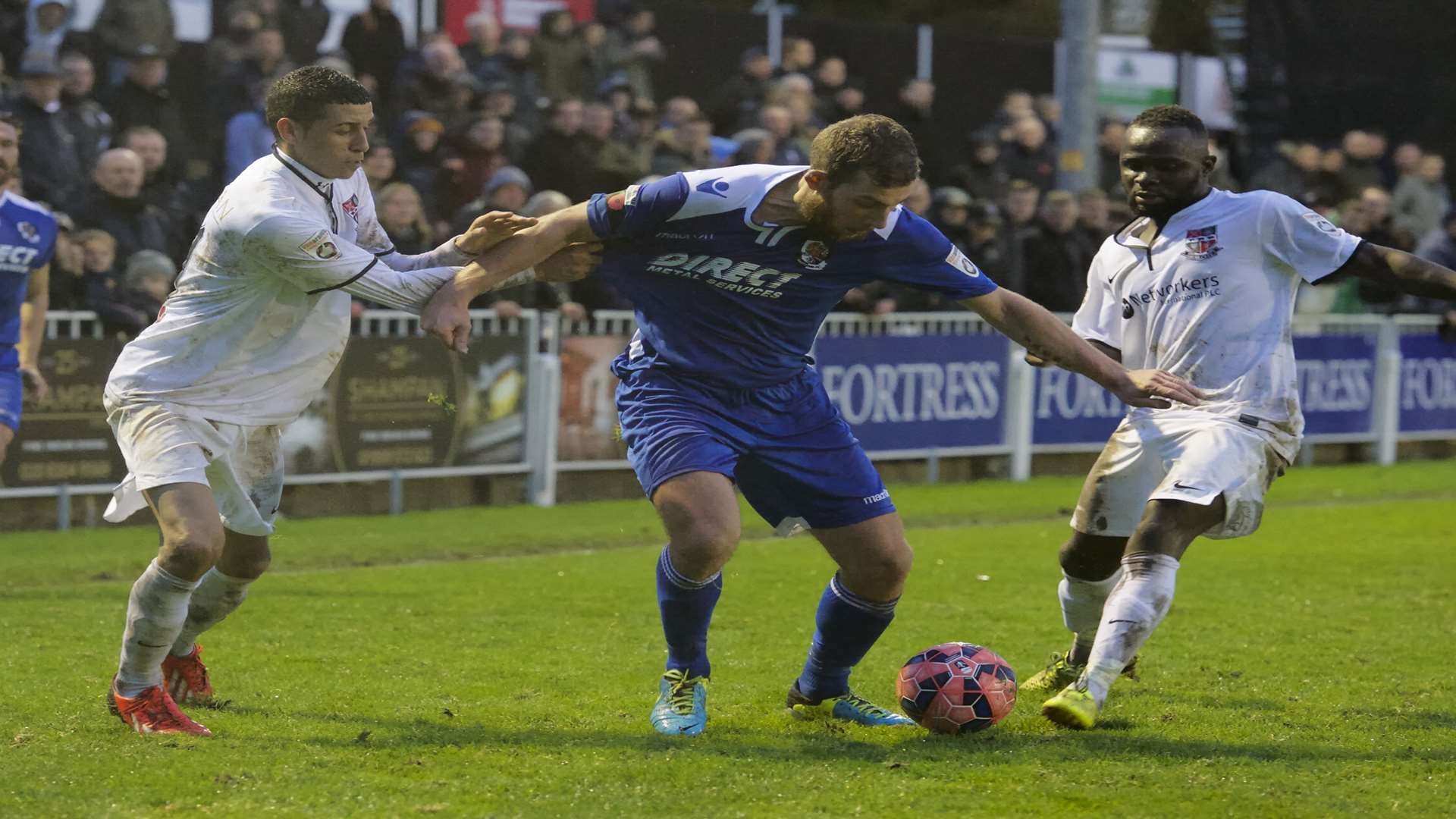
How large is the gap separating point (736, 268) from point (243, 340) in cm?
158

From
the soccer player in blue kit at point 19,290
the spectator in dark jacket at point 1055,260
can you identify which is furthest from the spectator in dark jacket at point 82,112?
the spectator in dark jacket at point 1055,260

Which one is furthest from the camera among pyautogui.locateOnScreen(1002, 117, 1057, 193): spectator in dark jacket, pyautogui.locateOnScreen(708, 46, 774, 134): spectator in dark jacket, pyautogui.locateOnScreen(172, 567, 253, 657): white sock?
pyautogui.locateOnScreen(1002, 117, 1057, 193): spectator in dark jacket

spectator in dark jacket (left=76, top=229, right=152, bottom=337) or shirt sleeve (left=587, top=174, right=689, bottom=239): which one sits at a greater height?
shirt sleeve (left=587, top=174, right=689, bottom=239)

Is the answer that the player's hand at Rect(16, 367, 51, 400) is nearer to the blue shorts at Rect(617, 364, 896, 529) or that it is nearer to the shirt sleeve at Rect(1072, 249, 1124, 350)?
the blue shorts at Rect(617, 364, 896, 529)

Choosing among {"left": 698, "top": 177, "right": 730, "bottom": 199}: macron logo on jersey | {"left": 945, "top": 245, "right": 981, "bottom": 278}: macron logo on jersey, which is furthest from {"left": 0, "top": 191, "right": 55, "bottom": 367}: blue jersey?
{"left": 945, "top": 245, "right": 981, "bottom": 278}: macron logo on jersey

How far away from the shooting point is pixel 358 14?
44.7ft

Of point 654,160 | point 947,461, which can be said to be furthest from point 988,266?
point 654,160

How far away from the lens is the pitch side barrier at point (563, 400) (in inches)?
432

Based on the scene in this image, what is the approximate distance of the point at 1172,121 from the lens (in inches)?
247

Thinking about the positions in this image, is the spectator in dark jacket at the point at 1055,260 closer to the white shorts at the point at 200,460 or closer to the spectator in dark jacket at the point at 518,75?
the spectator in dark jacket at the point at 518,75

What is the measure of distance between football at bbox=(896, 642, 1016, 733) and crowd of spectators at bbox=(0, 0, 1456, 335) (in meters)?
5.58

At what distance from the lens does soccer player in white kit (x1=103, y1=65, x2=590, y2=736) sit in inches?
221

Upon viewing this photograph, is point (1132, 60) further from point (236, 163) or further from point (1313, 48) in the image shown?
point (236, 163)

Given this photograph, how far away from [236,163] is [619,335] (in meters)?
2.88
